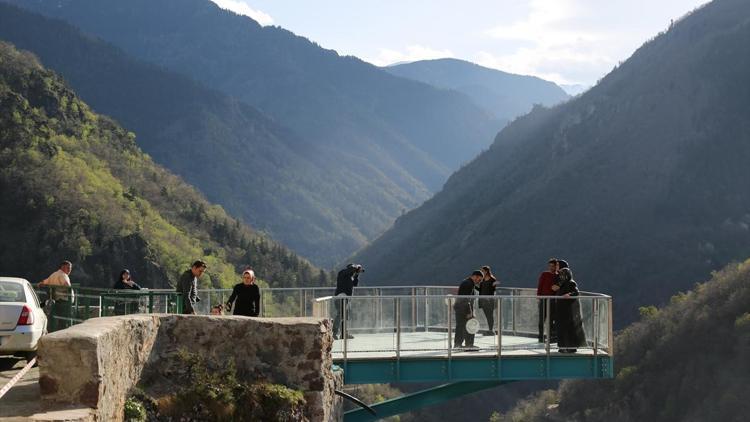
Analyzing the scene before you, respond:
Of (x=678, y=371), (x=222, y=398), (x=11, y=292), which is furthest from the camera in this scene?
(x=678, y=371)

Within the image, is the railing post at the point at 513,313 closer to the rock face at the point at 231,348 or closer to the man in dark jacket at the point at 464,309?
the man in dark jacket at the point at 464,309

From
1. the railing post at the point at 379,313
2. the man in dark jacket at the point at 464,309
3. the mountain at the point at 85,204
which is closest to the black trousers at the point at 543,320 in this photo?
the man in dark jacket at the point at 464,309

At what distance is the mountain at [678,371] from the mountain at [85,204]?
39.9 meters

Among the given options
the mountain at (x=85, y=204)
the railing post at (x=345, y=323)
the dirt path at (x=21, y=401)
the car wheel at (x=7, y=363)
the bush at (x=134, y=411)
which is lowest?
the bush at (x=134, y=411)

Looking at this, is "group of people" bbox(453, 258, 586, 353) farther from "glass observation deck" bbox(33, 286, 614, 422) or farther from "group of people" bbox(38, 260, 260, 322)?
"group of people" bbox(38, 260, 260, 322)

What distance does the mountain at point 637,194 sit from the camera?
5891 inches

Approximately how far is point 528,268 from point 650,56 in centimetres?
6420

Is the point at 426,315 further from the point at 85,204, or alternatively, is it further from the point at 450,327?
the point at 85,204

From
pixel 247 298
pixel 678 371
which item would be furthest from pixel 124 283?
pixel 678 371

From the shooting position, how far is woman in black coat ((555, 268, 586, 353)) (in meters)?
18.9

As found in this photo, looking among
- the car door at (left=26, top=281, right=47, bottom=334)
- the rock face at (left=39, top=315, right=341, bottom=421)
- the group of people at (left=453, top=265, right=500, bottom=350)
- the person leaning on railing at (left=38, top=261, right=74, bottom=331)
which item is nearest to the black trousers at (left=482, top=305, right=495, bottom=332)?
the group of people at (left=453, top=265, right=500, bottom=350)

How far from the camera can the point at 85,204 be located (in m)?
103

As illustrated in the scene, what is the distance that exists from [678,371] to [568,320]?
7315cm

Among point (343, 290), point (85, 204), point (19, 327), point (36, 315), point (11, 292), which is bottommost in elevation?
point (19, 327)
